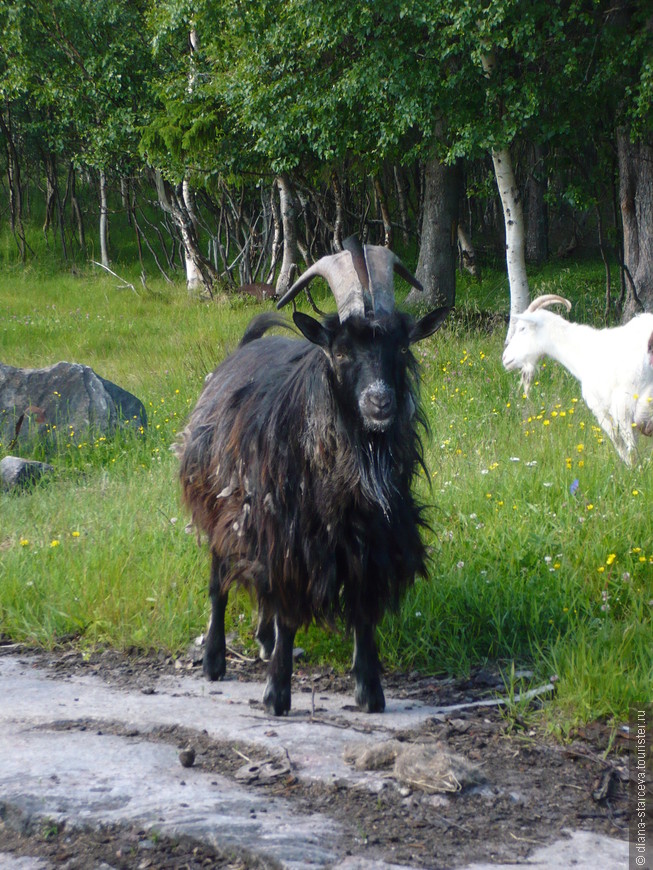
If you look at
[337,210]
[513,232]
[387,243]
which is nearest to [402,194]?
[387,243]

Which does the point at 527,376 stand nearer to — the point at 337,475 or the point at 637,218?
the point at 637,218

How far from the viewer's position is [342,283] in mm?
3705

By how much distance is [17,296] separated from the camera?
19844 millimetres

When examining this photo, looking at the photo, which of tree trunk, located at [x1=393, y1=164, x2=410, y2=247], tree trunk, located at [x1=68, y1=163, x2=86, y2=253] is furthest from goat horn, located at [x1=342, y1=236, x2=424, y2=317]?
tree trunk, located at [x1=68, y1=163, x2=86, y2=253]

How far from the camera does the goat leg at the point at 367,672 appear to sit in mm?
3906

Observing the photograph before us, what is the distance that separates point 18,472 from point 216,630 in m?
3.37

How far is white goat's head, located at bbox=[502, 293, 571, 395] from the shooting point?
26.9ft

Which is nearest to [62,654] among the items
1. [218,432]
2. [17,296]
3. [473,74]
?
[218,432]

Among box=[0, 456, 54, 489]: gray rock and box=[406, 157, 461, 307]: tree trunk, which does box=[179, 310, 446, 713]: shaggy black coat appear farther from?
box=[406, 157, 461, 307]: tree trunk

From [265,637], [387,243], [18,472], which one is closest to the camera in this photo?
[265,637]

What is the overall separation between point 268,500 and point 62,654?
162 cm

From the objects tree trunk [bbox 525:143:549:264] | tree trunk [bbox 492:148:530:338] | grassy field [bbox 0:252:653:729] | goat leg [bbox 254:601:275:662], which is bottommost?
goat leg [bbox 254:601:275:662]

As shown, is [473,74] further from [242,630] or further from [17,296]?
[17,296]

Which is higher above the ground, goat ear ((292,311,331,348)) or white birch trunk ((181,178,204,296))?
white birch trunk ((181,178,204,296))
